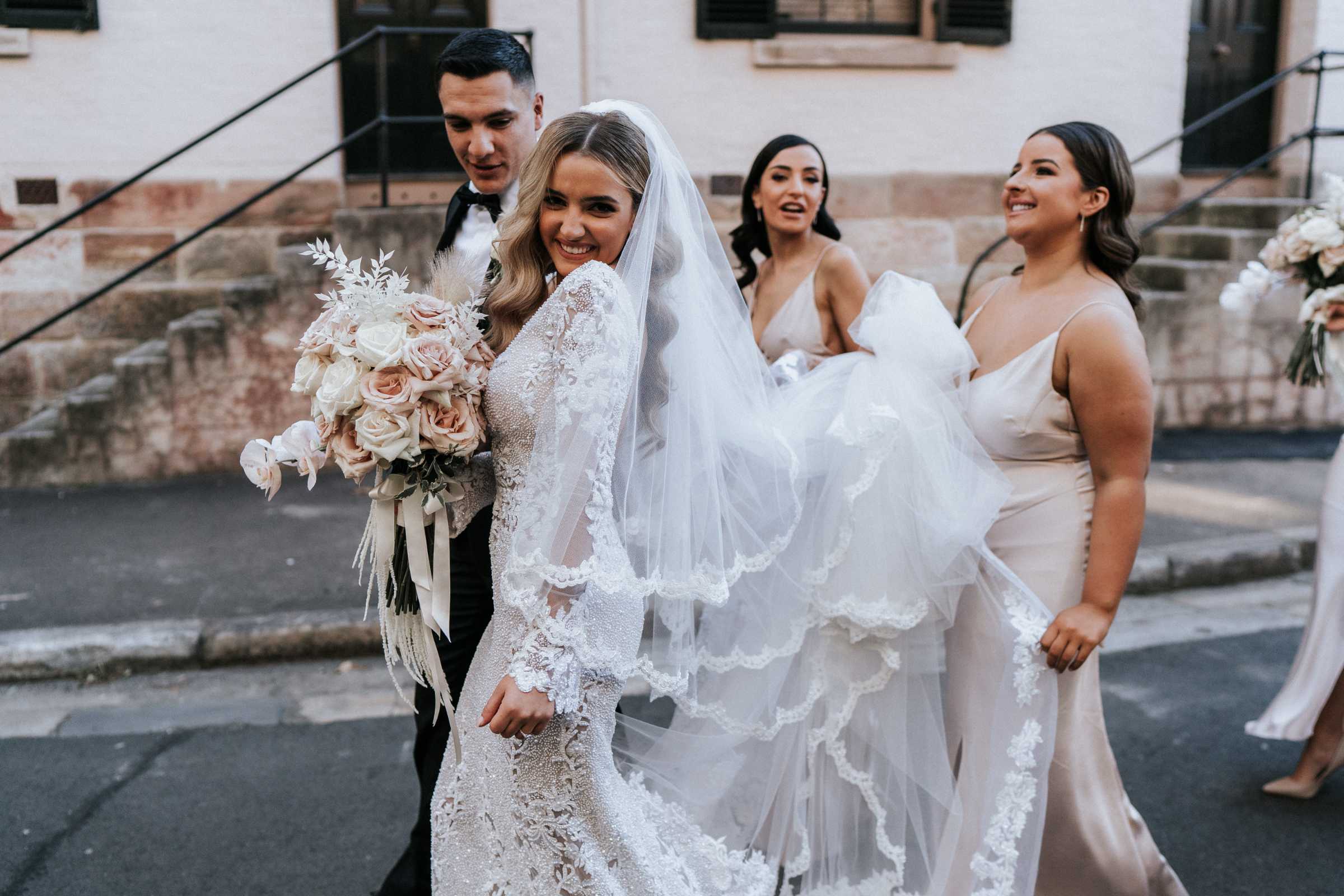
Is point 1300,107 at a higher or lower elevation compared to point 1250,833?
higher

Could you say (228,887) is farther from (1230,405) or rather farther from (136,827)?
(1230,405)

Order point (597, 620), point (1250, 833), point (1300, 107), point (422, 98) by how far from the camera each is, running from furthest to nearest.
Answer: point (1300, 107) → point (422, 98) → point (1250, 833) → point (597, 620)

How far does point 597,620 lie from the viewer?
2363 millimetres

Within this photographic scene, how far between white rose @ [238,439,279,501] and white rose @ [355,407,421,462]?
0.89 feet

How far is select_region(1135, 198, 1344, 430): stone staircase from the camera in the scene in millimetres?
8867

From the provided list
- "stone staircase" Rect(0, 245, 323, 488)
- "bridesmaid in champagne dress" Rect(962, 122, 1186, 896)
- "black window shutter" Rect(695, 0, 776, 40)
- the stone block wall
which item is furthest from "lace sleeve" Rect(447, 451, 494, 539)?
"black window shutter" Rect(695, 0, 776, 40)

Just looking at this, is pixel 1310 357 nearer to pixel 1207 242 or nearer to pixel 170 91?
pixel 1207 242

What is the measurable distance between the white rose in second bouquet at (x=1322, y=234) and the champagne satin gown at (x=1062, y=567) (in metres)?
1.80

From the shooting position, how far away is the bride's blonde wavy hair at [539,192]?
95.6 inches

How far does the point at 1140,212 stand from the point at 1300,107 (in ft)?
6.48

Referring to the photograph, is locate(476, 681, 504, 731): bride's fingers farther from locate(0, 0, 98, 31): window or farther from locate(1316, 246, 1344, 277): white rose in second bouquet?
locate(0, 0, 98, 31): window

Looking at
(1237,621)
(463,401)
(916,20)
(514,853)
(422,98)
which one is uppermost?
(916,20)

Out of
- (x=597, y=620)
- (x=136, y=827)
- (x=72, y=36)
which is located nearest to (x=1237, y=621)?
(x=597, y=620)

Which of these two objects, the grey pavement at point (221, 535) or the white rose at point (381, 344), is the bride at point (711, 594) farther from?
the grey pavement at point (221, 535)
